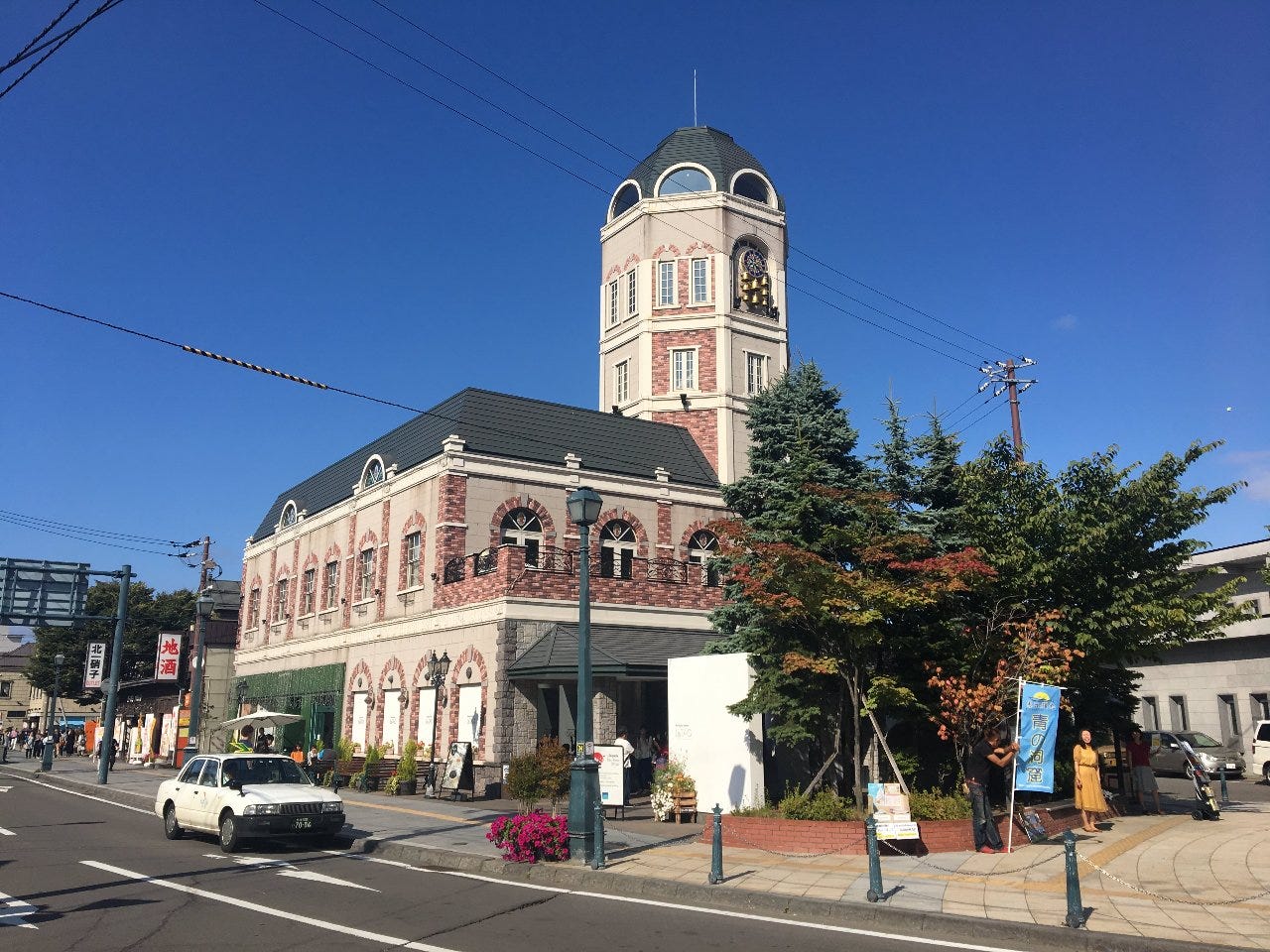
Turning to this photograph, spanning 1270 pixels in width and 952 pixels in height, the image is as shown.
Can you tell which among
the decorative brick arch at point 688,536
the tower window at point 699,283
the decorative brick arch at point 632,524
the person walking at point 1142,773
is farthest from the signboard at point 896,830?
the tower window at point 699,283

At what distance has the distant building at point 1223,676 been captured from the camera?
116 ft

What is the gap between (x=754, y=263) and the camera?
38938mm

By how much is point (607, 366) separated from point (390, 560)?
13.1 meters

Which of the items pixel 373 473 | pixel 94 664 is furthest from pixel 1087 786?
pixel 94 664

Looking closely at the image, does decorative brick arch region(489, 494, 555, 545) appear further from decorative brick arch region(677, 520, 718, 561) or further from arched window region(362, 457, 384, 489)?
arched window region(362, 457, 384, 489)

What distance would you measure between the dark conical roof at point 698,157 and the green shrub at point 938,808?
28.1 meters

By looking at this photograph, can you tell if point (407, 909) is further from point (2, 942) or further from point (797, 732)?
point (797, 732)

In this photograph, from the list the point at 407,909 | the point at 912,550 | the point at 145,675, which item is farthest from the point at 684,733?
the point at 145,675

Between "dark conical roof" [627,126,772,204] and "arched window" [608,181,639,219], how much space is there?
358 millimetres

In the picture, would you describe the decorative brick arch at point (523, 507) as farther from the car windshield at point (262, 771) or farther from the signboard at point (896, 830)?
the signboard at point (896, 830)

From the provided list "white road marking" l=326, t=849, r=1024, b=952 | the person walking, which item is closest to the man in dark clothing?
"white road marking" l=326, t=849, r=1024, b=952

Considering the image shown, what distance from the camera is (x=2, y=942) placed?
9258 millimetres

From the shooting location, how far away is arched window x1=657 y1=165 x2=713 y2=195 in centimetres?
3879

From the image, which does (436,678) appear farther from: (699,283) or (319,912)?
(699,283)
